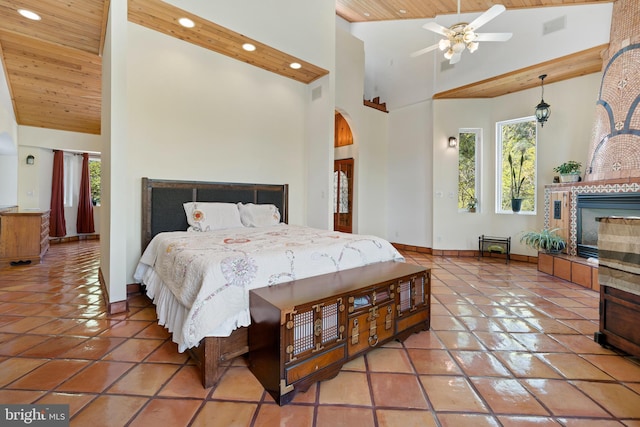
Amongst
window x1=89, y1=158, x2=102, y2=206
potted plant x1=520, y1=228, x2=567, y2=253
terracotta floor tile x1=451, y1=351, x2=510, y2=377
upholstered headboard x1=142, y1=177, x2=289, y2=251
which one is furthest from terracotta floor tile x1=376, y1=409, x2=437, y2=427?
window x1=89, y1=158, x2=102, y2=206

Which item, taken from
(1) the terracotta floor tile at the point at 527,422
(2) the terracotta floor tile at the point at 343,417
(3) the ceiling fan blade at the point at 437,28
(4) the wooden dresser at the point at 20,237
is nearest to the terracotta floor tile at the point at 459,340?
(1) the terracotta floor tile at the point at 527,422

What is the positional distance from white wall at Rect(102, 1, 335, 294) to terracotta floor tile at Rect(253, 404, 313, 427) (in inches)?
80.7

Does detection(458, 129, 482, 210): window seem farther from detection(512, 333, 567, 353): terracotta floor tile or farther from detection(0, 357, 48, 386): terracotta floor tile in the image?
detection(0, 357, 48, 386): terracotta floor tile

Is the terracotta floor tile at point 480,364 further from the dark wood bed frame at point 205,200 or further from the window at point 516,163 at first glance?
the window at point 516,163

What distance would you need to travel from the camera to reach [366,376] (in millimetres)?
1820

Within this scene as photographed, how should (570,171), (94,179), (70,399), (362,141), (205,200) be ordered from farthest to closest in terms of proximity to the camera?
(94,179), (362,141), (570,171), (205,200), (70,399)

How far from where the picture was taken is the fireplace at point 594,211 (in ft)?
11.6

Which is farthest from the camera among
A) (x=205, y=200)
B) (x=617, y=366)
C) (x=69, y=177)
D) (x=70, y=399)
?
(x=69, y=177)

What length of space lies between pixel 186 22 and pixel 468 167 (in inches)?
206

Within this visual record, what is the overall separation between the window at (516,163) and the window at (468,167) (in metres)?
0.37

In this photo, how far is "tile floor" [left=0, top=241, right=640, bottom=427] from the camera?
1.47 m

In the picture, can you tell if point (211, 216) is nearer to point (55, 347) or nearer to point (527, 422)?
point (55, 347)

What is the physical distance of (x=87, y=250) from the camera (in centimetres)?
579

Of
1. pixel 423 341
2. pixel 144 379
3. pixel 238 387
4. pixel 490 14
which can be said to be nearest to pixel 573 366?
pixel 423 341
